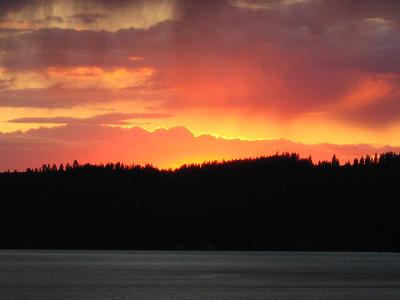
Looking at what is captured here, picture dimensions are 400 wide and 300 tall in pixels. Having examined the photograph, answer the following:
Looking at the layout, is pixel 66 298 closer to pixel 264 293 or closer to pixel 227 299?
pixel 227 299

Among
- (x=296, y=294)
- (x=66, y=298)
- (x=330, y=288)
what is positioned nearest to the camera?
(x=66, y=298)

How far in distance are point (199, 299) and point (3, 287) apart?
14.0 metres

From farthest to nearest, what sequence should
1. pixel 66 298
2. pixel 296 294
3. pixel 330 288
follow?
1. pixel 330 288
2. pixel 296 294
3. pixel 66 298

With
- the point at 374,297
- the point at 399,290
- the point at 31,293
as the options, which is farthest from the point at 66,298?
the point at 399,290

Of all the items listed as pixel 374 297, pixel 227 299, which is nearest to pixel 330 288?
pixel 374 297

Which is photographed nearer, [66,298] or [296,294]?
[66,298]

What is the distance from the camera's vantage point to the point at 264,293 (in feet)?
194

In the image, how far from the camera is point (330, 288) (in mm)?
64875

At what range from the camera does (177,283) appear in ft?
232

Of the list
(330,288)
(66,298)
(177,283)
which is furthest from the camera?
(177,283)

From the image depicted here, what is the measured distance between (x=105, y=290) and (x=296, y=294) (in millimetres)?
11662

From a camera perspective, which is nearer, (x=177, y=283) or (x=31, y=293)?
(x=31, y=293)

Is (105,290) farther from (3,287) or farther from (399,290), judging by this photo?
(399,290)

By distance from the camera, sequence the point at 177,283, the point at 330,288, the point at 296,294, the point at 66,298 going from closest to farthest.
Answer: the point at 66,298, the point at 296,294, the point at 330,288, the point at 177,283
